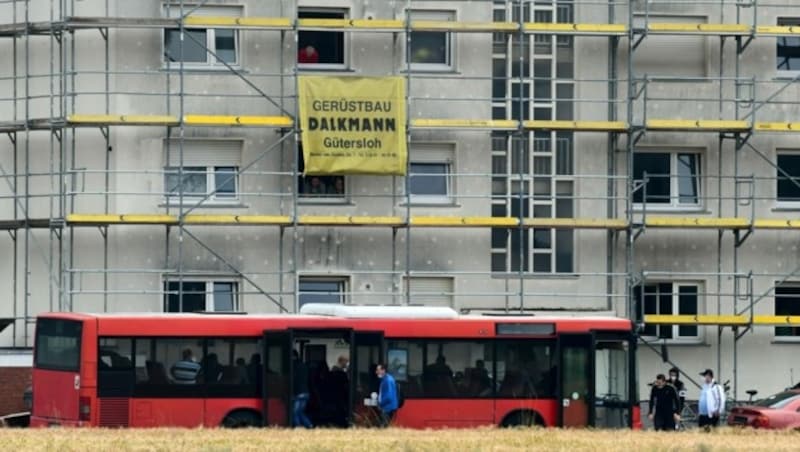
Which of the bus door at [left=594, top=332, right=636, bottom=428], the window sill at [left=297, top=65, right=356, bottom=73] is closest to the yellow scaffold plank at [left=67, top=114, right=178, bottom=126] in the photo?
the window sill at [left=297, top=65, right=356, bottom=73]

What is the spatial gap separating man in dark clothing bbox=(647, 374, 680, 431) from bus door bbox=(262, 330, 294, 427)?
653 cm

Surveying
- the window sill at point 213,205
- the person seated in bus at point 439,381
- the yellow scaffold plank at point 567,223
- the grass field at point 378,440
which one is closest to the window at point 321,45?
the window sill at point 213,205

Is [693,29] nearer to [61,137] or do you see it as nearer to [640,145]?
[640,145]

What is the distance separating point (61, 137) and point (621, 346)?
12.3 meters

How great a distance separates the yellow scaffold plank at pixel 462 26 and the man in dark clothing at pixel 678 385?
7.37m


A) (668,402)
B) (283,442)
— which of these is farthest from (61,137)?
(283,442)

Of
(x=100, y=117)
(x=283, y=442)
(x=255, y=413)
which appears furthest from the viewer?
(x=100, y=117)

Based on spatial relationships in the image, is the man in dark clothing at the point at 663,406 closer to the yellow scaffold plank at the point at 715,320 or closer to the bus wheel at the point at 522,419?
the bus wheel at the point at 522,419

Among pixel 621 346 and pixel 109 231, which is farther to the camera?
pixel 109 231

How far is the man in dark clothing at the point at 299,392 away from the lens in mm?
40062

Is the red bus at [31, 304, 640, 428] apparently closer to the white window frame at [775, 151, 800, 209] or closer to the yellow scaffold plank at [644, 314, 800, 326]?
the yellow scaffold plank at [644, 314, 800, 326]

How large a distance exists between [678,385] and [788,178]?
646cm

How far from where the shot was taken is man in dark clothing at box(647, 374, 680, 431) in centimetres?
4219

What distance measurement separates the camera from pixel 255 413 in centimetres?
4009
